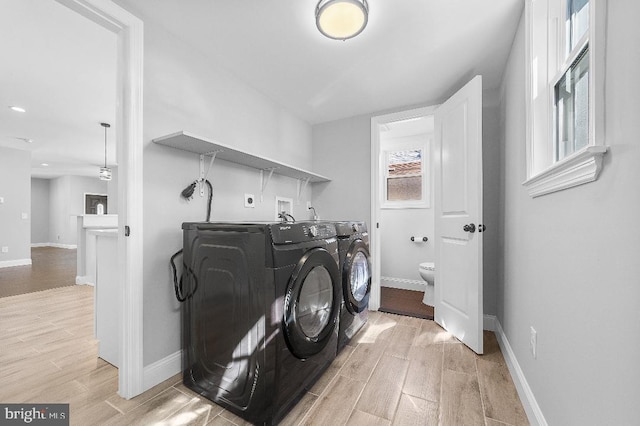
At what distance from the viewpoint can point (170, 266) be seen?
167 cm

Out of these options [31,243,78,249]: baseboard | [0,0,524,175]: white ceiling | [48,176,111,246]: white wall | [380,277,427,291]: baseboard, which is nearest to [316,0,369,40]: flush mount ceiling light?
[0,0,524,175]: white ceiling

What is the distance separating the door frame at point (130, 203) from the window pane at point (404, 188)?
3.19 metres

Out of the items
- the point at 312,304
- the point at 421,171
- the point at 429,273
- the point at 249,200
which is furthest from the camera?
the point at 421,171

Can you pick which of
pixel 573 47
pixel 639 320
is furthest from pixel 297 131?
pixel 639 320

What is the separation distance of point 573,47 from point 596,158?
764 mm

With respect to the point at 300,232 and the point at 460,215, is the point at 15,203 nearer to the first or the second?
the point at 300,232

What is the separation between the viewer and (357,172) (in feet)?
9.99

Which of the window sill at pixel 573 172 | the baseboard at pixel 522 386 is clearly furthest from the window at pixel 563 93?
the baseboard at pixel 522 386

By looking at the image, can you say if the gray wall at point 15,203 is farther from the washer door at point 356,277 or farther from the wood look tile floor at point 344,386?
the washer door at point 356,277

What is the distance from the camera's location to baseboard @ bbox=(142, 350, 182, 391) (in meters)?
1.53

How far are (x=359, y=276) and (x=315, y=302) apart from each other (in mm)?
724

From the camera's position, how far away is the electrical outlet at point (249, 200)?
7.72 feet

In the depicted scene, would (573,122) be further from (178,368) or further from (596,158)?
(178,368)

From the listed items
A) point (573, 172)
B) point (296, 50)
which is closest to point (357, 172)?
point (296, 50)
